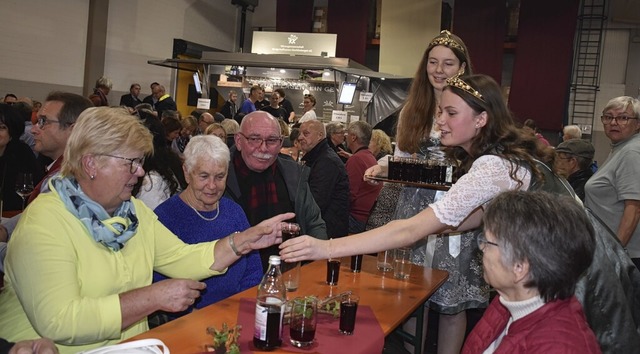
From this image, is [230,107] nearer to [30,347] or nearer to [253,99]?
[253,99]

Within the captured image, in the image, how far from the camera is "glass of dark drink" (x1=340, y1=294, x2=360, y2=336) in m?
2.10

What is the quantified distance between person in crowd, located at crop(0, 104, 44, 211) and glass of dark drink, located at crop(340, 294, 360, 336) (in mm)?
3013

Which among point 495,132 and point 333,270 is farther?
point 333,270

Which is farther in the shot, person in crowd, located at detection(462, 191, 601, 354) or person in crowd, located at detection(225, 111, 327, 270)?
person in crowd, located at detection(225, 111, 327, 270)

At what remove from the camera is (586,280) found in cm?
190

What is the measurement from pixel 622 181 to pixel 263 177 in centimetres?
225

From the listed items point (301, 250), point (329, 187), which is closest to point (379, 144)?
point (329, 187)

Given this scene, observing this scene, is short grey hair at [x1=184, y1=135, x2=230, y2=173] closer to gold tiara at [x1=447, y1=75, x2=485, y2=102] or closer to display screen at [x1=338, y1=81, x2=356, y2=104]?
gold tiara at [x1=447, y1=75, x2=485, y2=102]

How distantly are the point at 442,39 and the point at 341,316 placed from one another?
1696 mm

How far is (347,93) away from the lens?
11539mm

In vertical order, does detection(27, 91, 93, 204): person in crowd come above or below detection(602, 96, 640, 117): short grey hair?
below

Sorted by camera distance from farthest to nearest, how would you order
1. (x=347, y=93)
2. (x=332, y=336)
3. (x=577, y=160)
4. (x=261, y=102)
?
(x=261, y=102)
(x=347, y=93)
(x=577, y=160)
(x=332, y=336)

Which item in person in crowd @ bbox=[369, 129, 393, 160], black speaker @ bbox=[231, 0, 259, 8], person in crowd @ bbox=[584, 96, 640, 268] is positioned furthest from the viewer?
black speaker @ bbox=[231, 0, 259, 8]

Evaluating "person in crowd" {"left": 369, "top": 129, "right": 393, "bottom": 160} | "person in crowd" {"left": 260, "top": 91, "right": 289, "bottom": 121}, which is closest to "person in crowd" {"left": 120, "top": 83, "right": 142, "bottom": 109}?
"person in crowd" {"left": 260, "top": 91, "right": 289, "bottom": 121}
